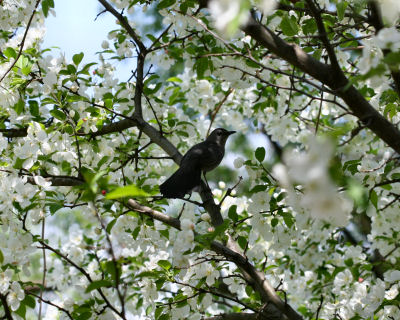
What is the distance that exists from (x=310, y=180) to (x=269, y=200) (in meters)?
1.33

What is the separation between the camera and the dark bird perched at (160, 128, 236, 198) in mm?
2666

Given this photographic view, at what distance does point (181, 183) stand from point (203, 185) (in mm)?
237

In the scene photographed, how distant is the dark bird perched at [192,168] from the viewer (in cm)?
267

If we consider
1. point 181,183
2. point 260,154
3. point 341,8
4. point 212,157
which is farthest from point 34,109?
point 341,8

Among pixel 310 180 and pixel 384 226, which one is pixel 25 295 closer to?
pixel 310 180

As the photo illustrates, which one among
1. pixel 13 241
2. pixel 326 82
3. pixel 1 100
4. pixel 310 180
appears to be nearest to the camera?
pixel 310 180

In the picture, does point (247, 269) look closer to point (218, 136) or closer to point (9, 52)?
point (9, 52)

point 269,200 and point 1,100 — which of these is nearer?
point 269,200

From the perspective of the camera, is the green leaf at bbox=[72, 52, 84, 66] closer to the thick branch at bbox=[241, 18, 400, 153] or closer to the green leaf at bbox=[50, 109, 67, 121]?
the green leaf at bbox=[50, 109, 67, 121]

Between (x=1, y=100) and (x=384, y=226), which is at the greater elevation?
(x=1, y=100)

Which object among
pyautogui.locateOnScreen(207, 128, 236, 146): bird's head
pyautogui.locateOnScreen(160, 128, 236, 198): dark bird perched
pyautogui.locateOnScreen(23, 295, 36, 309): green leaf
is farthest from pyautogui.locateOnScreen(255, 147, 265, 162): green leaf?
pyautogui.locateOnScreen(207, 128, 236, 146): bird's head

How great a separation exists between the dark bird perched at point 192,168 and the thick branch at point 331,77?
1.09 metres

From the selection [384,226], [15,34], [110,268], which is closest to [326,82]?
[110,268]

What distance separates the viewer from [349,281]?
3.17 meters
